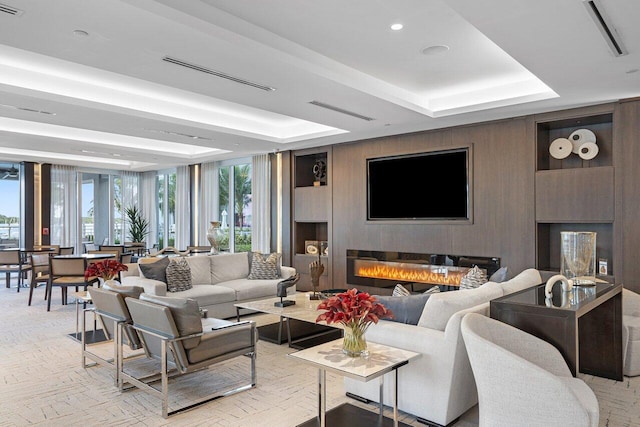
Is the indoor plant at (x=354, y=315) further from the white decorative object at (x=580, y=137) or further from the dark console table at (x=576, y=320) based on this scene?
the white decorative object at (x=580, y=137)

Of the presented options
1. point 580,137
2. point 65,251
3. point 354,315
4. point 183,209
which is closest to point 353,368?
point 354,315

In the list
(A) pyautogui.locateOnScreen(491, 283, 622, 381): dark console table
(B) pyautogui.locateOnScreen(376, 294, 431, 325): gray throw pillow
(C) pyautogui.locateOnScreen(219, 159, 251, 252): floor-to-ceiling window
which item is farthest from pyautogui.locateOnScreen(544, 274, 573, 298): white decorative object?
(C) pyautogui.locateOnScreen(219, 159, 251, 252): floor-to-ceiling window

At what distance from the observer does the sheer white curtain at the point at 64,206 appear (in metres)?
11.2

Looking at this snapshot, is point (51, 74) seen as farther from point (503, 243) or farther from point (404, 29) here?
point (503, 243)

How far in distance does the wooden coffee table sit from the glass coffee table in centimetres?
152

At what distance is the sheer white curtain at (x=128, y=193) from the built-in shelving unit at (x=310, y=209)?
6.55 metres

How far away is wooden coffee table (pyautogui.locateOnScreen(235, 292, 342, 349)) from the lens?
4.87m

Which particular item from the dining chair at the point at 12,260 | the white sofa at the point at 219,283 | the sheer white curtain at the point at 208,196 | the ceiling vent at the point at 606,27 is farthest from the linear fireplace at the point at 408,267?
the dining chair at the point at 12,260

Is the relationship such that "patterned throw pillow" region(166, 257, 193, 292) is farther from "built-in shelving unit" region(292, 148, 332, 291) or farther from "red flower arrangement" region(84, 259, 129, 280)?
"built-in shelving unit" region(292, 148, 332, 291)

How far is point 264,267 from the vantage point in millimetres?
6996

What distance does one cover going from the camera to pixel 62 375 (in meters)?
4.08

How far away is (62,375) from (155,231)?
928 centimetres

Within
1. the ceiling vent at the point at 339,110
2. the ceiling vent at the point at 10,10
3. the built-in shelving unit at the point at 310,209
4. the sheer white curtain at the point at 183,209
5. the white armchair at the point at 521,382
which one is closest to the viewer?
the white armchair at the point at 521,382

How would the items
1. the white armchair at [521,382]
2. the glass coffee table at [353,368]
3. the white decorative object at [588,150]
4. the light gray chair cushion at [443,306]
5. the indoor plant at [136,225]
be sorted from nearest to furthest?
1. the white armchair at [521,382]
2. the glass coffee table at [353,368]
3. the light gray chair cushion at [443,306]
4. the white decorative object at [588,150]
5. the indoor plant at [136,225]
